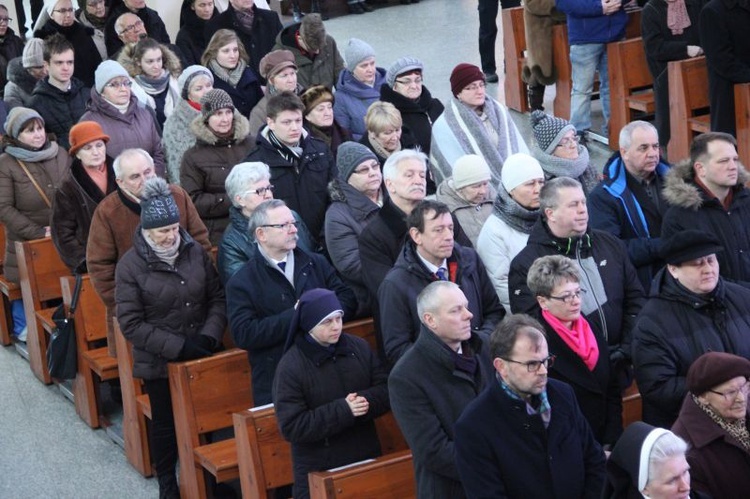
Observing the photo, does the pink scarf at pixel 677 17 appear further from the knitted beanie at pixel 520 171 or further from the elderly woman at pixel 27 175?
the elderly woman at pixel 27 175

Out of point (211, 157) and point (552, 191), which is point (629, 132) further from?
point (211, 157)

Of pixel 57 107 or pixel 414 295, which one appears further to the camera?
pixel 57 107

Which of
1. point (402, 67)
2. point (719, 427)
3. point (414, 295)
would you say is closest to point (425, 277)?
point (414, 295)

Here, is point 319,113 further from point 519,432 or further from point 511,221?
point 519,432

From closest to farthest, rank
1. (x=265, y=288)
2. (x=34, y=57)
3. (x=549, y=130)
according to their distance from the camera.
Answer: (x=265, y=288), (x=549, y=130), (x=34, y=57)

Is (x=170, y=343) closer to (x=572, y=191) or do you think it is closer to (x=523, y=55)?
→ (x=572, y=191)

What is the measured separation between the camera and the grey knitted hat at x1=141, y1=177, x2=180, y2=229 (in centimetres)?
643

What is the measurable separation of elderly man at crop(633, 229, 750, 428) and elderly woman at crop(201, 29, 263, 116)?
179 inches

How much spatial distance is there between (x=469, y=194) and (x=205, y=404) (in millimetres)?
1659

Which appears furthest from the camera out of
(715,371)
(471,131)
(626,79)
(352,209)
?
(626,79)

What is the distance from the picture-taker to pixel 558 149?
23.2ft

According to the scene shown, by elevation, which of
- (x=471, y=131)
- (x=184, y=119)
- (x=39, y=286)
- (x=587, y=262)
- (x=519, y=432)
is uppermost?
(x=184, y=119)

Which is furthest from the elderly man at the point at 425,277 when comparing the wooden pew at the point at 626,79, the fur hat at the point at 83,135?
the wooden pew at the point at 626,79

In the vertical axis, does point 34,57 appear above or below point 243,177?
above
